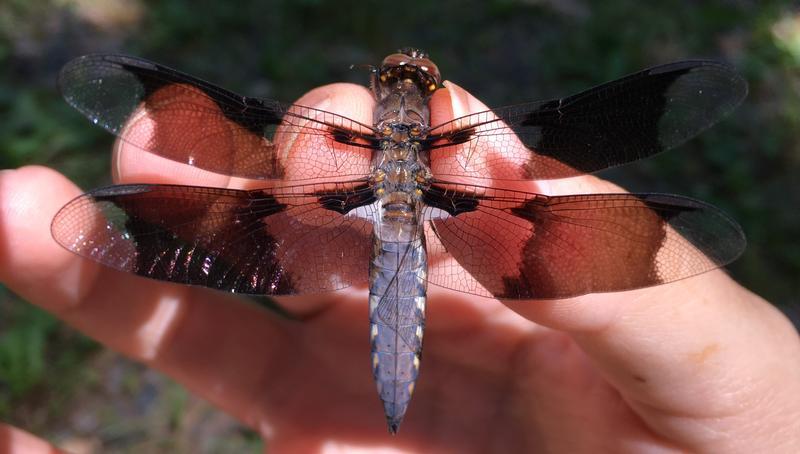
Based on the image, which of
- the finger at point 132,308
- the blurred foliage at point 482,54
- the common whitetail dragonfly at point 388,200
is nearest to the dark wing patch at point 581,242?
the common whitetail dragonfly at point 388,200

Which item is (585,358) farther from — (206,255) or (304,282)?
(206,255)

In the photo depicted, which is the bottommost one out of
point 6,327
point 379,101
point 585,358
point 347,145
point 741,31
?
point 585,358

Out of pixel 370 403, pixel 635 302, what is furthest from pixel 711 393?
pixel 370 403

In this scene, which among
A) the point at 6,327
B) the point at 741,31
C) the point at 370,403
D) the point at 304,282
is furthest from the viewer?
the point at 741,31

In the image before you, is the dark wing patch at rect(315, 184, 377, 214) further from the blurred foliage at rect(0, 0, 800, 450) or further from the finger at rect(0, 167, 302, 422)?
the blurred foliage at rect(0, 0, 800, 450)

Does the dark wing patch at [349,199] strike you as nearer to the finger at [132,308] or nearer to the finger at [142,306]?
the finger at [142,306]

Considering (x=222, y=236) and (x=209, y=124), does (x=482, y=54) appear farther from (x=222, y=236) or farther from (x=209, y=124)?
(x=222, y=236)

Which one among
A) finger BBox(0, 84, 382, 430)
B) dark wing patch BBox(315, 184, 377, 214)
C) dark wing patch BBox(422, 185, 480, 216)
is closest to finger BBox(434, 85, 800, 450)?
dark wing patch BBox(422, 185, 480, 216)
